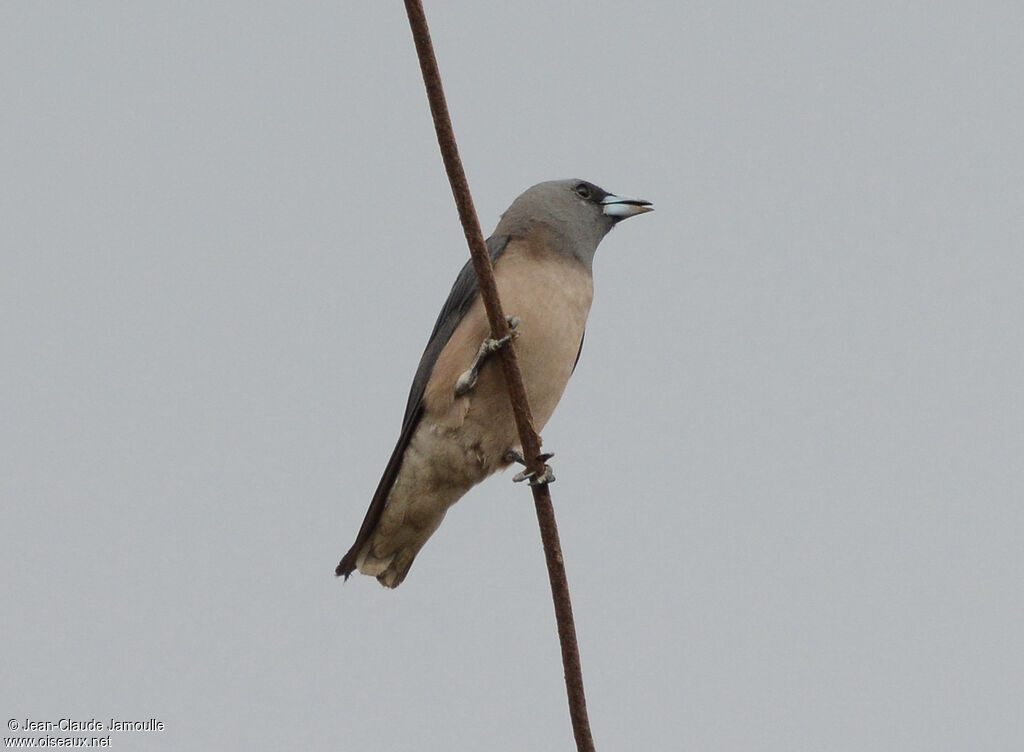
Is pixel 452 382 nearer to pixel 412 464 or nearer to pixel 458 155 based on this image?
pixel 412 464

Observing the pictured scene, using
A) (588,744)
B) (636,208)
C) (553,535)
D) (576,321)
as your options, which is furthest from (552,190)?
(588,744)

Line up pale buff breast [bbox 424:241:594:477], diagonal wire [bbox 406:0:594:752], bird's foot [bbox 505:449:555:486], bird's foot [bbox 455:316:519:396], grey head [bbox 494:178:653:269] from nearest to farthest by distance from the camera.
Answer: diagonal wire [bbox 406:0:594:752]
bird's foot [bbox 505:449:555:486]
bird's foot [bbox 455:316:519:396]
pale buff breast [bbox 424:241:594:477]
grey head [bbox 494:178:653:269]

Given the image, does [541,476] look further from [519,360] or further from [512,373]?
[519,360]

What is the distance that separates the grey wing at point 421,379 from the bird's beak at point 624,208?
88cm

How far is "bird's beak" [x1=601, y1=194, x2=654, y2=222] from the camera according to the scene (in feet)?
25.6

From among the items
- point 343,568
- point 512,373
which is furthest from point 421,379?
point 512,373

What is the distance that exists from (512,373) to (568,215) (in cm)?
260

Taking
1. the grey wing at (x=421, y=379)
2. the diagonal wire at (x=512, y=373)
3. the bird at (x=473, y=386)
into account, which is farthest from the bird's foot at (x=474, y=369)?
the diagonal wire at (x=512, y=373)

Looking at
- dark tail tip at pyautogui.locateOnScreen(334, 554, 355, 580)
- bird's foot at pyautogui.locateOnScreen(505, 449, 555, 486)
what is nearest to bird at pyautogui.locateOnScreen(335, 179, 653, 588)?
dark tail tip at pyautogui.locateOnScreen(334, 554, 355, 580)

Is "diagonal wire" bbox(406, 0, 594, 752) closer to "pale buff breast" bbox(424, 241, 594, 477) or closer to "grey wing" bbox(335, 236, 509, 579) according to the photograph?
"pale buff breast" bbox(424, 241, 594, 477)

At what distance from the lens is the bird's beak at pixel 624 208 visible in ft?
25.6

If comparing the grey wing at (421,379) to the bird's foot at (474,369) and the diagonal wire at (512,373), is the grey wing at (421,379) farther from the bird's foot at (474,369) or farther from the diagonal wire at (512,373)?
the diagonal wire at (512,373)

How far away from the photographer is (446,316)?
717 centimetres

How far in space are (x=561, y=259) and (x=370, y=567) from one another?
2.10m
